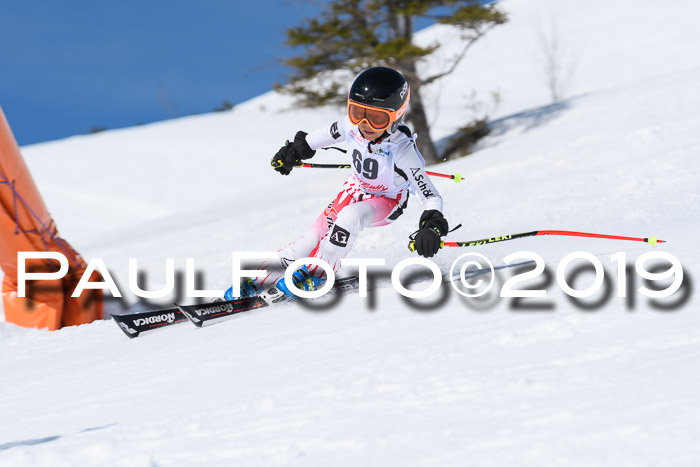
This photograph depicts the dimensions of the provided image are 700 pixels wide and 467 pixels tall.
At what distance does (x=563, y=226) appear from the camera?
5844 mm

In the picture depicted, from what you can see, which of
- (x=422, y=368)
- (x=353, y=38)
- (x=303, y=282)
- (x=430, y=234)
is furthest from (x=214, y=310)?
(x=353, y=38)

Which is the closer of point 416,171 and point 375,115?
point 375,115

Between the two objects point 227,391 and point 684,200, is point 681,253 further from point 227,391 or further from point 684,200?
→ point 227,391

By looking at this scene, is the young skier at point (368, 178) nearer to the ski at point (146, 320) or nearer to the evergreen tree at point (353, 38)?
the ski at point (146, 320)

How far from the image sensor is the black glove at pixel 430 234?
135 inches

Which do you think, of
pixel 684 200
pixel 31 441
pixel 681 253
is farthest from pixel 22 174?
pixel 684 200

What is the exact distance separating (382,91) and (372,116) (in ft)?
0.51

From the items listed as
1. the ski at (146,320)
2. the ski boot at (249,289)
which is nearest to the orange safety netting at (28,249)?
the ski at (146,320)

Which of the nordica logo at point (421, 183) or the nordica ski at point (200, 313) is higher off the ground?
the nordica logo at point (421, 183)

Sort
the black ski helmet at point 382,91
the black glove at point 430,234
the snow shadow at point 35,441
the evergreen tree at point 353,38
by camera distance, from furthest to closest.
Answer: the evergreen tree at point 353,38, the black ski helmet at point 382,91, the black glove at point 430,234, the snow shadow at point 35,441

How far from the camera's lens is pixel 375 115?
3.69m

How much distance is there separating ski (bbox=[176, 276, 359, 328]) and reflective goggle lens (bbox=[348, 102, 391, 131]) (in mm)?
1154

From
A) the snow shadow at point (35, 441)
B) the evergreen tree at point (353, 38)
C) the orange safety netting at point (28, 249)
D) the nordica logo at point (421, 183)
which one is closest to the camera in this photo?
the snow shadow at point (35, 441)

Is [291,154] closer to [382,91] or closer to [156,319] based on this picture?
[382,91]
